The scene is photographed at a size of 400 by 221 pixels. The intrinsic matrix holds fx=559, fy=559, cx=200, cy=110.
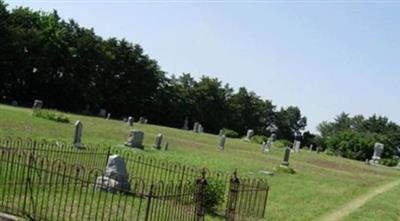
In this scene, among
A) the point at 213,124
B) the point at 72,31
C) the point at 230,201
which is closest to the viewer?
the point at 230,201

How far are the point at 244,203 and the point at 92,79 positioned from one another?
2210 inches

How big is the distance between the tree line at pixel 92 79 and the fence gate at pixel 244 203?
160 feet

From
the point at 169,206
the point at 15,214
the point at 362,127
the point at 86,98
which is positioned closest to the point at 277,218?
the point at 169,206

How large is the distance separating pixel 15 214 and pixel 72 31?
63698mm

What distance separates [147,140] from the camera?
35.2m

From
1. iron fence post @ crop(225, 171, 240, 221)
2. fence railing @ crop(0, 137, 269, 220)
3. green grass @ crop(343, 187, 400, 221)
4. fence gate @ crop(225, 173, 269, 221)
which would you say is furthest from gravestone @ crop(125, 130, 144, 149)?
iron fence post @ crop(225, 171, 240, 221)

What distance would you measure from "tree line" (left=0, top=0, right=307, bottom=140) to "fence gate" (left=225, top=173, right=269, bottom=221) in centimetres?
4890

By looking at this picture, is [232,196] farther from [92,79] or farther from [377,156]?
[92,79]

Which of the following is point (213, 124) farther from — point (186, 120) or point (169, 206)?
point (169, 206)

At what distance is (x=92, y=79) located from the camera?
7000cm

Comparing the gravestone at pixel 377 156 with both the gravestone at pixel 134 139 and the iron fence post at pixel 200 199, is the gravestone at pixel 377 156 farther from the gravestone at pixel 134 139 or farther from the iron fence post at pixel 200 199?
the iron fence post at pixel 200 199

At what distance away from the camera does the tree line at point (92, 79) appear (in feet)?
201

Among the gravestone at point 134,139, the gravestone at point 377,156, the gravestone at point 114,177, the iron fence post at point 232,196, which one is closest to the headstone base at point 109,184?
the gravestone at point 114,177

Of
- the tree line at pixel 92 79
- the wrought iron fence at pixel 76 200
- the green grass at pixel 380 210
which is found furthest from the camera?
the tree line at pixel 92 79
